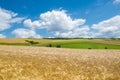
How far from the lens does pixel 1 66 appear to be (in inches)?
811

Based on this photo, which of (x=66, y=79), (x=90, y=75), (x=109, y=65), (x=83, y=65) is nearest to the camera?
(x=66, y=79)

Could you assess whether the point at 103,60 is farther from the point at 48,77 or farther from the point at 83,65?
the point at 48,77

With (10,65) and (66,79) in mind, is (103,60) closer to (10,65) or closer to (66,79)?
(66,79)

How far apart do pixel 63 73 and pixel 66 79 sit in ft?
3.21

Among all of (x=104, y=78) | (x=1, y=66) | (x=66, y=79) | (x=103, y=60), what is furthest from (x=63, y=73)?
(x=103, y=60)

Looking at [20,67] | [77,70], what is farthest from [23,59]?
[77,70]

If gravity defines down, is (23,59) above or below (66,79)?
above

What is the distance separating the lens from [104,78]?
77.6 ft

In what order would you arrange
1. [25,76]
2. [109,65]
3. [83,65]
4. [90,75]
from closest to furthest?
[25,76]
[90,75]
[83,65]
[109,65]

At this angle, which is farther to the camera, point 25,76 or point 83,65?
point 83,65

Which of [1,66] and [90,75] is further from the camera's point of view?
[90,75]

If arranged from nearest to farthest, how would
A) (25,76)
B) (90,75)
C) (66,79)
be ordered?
(25,76)
(66,79)
(90,75)

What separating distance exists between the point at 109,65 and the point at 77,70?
5278 mm

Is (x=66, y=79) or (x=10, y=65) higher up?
(x=10, y=65)
